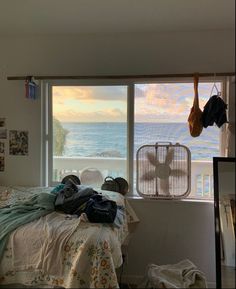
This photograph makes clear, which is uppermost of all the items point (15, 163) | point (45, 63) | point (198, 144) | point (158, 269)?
point (45, 63)

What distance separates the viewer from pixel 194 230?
2.29 metres

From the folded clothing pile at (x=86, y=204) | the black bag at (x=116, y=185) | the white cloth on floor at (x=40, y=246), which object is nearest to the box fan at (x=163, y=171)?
the black bag at (x=116, y=185)

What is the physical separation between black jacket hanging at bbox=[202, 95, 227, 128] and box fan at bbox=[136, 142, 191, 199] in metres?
0.32

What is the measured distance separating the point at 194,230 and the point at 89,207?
0.98 m

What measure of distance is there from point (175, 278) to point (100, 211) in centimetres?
65

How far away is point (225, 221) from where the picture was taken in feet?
6.22

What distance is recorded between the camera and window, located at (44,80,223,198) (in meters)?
2.31

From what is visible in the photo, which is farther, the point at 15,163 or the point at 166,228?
the point at 15,163

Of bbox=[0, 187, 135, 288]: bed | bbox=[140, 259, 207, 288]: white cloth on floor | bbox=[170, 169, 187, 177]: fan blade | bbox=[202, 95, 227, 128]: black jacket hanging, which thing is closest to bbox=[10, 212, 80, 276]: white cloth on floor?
bbox=[0, 187, 135, 288]: bed

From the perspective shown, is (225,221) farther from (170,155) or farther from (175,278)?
(170,155)

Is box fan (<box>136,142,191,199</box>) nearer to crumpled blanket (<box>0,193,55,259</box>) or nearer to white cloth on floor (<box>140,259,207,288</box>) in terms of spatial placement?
white cloth on floor (<box>140,259,207,288</box>)

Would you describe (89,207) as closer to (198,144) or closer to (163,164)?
(163,164)

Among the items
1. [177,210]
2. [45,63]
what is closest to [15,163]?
[45,63]

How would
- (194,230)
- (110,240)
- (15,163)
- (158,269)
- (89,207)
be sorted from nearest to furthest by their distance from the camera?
(110,240), (89,207), (158,269), (194,230), (15,163)
